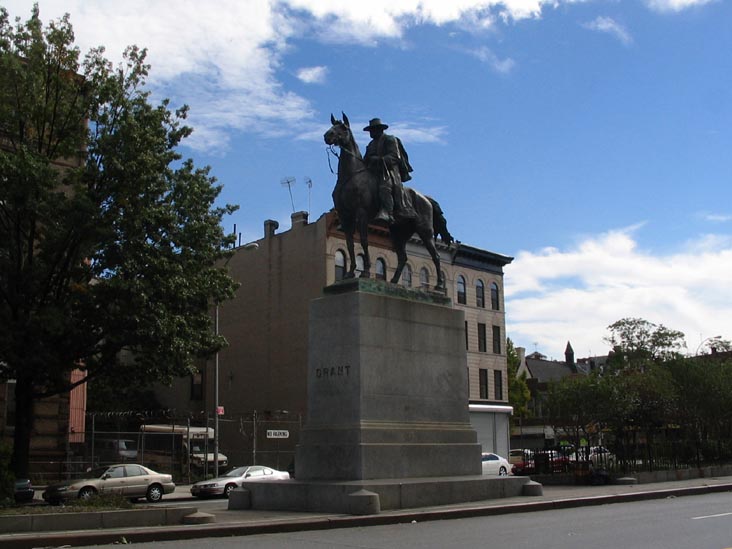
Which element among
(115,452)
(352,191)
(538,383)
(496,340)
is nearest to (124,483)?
(115,452)

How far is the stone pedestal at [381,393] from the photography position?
55.9 feet

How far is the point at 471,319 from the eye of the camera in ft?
204

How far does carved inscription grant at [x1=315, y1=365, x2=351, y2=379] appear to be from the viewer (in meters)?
17.5

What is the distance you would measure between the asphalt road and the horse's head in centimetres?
909

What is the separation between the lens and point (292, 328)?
5569 cm

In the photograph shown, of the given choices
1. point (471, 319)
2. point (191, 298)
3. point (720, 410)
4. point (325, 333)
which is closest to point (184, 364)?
point (191, 298)

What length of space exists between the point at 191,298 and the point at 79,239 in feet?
14.9

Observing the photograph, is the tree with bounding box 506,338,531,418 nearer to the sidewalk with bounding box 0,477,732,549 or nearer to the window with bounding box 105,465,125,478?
the window with bounding box 105,465,125,478

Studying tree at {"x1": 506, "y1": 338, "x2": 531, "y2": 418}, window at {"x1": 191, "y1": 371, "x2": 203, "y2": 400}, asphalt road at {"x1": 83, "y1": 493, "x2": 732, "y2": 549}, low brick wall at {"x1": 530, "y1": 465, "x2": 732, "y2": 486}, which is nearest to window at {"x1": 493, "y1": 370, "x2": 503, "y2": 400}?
tree at {"x1": 506, "y1": 338, "x2": 531, "y2": 418}

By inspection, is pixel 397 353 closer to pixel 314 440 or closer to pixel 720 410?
pixel 314 440

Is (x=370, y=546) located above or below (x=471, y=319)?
below

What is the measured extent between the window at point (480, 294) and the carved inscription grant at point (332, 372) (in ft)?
153

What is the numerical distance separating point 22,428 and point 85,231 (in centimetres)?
676

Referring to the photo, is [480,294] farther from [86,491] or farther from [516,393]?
[86,491]
